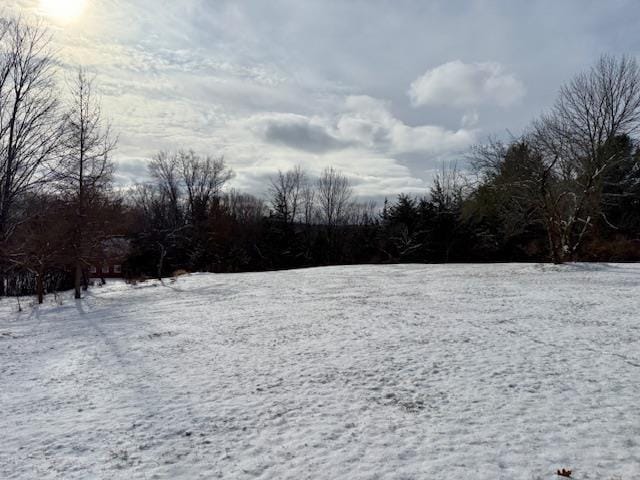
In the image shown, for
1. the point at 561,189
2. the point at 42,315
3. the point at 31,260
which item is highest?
the point at 561,189

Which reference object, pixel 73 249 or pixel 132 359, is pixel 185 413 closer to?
pixel 132 359

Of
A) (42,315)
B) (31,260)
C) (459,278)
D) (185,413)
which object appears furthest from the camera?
(459,278)

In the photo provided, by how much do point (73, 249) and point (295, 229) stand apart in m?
28.8

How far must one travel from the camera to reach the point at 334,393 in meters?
6.12

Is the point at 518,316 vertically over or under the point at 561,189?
under

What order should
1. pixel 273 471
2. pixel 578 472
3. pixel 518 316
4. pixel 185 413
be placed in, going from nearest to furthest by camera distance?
pixel 578 472, pixel 273 471, pixel 185 413, pixel 518 316

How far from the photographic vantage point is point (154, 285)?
2311cm

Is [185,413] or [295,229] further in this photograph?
[295,229]

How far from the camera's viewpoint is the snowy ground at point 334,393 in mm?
4340

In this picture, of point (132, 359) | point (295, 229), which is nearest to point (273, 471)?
point (132, 359)

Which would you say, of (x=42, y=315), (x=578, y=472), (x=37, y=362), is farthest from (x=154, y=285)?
(x=578, y=472)

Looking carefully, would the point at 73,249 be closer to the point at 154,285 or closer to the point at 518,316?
the point at 154,285

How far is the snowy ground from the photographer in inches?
171

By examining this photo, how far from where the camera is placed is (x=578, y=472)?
12.9 ft
